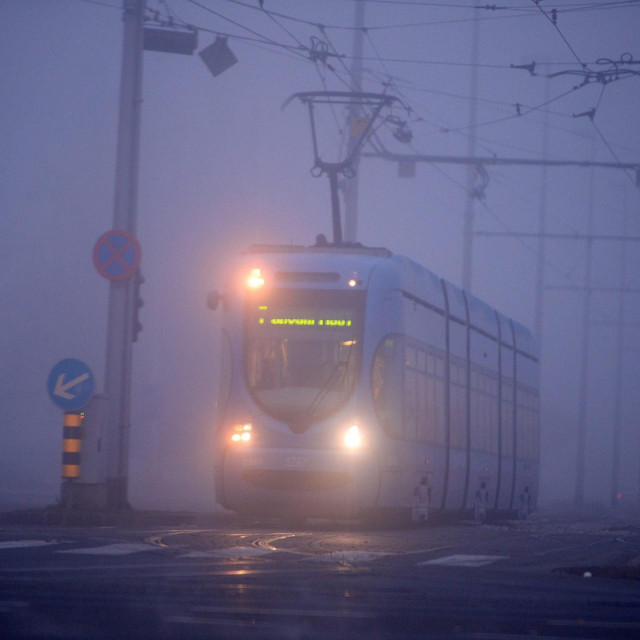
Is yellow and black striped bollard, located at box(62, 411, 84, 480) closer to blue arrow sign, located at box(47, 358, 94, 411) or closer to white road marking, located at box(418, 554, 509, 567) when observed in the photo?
blue arrow sign, located at box(47, 358, 94, 411)

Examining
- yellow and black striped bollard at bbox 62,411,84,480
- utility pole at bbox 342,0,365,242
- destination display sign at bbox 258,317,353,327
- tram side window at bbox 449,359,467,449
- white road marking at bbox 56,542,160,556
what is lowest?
white road marking at bbox 56,542,160,556

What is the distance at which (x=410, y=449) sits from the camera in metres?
17.4

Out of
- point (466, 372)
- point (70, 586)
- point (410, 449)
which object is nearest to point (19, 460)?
point (466, 372)

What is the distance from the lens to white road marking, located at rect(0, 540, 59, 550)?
10453mm

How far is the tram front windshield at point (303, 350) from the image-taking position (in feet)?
53.0

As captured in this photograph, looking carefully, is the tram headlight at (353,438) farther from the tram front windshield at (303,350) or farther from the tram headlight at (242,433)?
the tram headlight at (242,433)

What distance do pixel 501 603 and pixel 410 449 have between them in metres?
9.70

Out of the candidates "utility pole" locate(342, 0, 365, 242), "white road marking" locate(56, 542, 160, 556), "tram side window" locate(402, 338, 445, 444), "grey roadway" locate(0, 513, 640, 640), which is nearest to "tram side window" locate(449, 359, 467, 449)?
"tram side window" locate(402, 338, 445, 444)

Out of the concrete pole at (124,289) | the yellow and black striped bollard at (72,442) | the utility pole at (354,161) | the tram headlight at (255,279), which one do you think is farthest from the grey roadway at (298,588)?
the utility pole at (354,161)

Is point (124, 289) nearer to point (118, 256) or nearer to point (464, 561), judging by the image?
point (118, 256)

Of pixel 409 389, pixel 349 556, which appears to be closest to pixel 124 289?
pixel 409 389

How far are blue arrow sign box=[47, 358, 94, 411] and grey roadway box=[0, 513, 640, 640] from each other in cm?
235

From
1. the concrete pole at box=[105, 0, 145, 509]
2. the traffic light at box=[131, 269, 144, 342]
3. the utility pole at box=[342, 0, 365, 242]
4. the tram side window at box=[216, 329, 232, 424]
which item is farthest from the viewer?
the utility pole at box=[342, 0, 365, 242]

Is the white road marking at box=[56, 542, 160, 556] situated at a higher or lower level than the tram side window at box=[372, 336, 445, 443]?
lower
